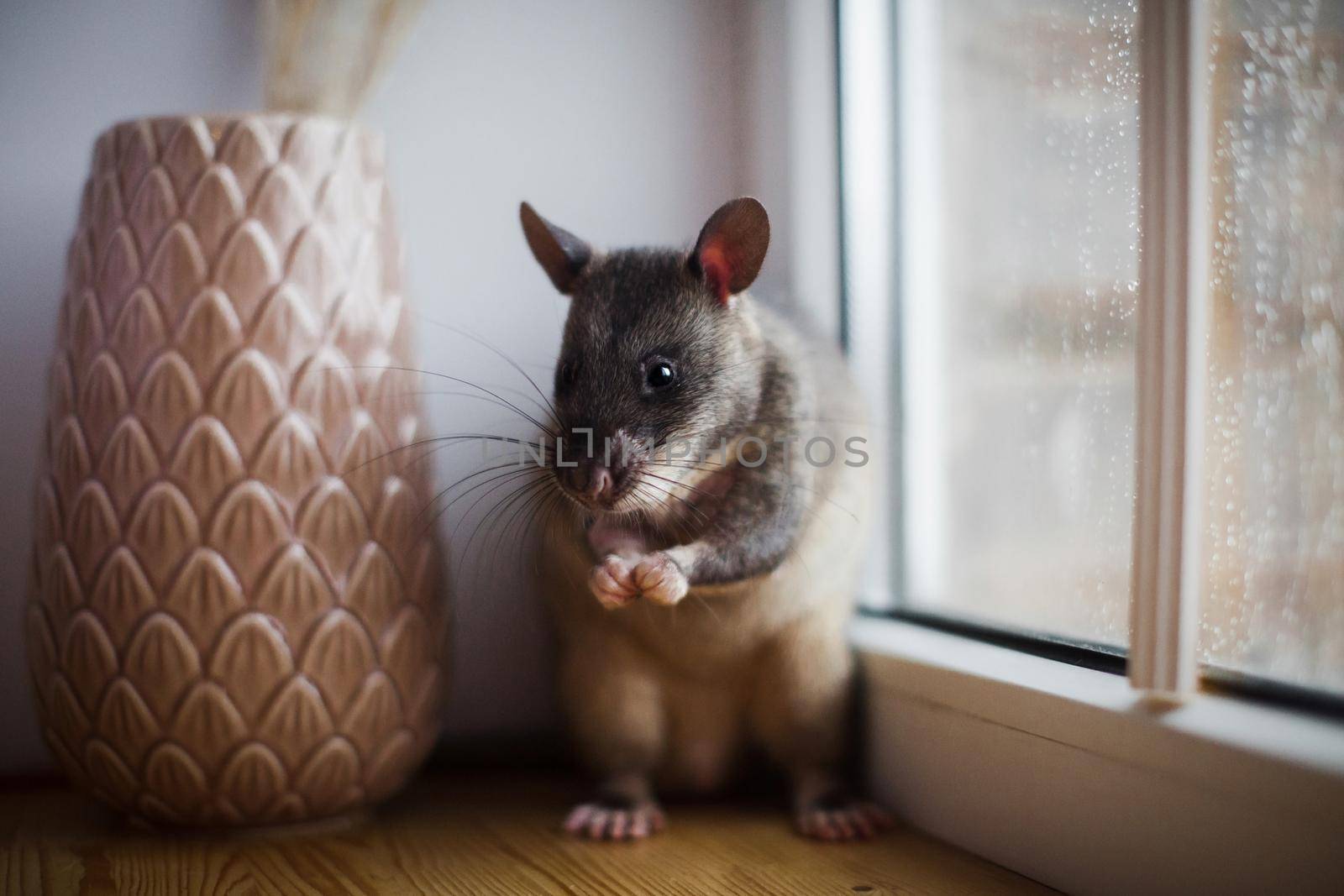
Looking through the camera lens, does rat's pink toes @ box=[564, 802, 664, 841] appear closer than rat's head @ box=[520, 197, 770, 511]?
No

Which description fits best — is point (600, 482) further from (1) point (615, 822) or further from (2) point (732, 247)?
(1) point (615, 822)

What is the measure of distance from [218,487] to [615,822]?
0.65 m

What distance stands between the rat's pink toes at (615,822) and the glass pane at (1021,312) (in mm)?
519

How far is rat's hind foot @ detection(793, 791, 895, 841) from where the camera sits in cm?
131

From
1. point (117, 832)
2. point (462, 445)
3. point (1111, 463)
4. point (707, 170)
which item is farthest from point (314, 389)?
point (1111, 463)

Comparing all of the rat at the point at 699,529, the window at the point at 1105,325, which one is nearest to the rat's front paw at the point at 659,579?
the rat at the point at 699,529

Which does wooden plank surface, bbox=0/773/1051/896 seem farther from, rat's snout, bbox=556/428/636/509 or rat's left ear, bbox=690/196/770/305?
rat's left ear, bbox=690/196/770/305

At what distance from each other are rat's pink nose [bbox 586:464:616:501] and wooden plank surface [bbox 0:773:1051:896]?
1.47 ft

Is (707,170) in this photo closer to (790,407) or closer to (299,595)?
(790,407)

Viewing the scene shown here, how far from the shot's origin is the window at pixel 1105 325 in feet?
3.17

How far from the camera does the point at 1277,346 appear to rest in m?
1.00

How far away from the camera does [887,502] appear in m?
1.63

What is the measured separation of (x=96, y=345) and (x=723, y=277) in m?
0.75

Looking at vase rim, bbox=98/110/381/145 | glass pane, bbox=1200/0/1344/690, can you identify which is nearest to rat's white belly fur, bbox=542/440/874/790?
glass pane, bbox=1200/0/1344/690
